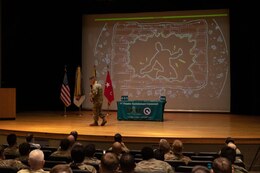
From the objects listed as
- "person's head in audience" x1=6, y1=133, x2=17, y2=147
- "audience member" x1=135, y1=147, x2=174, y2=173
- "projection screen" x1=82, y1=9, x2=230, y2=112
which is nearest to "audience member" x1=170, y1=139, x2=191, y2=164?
"audience member" x1=135, y1=147, x2=174, y2=173

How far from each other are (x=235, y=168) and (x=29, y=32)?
11.7 m

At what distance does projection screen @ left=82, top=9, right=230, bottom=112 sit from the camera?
13.3 m

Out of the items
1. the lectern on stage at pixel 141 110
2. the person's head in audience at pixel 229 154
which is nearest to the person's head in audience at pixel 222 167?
the person's head in audience at pixel 229 154

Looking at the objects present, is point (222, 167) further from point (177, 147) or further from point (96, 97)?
point (96, 97)

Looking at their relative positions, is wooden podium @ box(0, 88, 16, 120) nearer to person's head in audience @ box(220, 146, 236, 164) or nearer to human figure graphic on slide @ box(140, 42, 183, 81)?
human figure graphic on slide @ box(140, 42, 183, 81)

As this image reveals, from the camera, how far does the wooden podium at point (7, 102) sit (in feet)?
36.0

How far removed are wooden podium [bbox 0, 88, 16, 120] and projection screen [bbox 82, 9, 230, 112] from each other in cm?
394

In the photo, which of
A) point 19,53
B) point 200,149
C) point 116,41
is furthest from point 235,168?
point 19,53

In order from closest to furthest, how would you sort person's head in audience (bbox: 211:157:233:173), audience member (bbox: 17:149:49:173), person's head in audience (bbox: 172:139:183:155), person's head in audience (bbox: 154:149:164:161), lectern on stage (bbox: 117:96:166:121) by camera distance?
person's head in audience (bbox: 211:157:233:173) < audience member (bbox: 17:149:49:173) < person's head in audience (bbox: 154:149:164:161) < person's head in audience (bbox: 172:139:183:155) < lectern on stage (bbox: 117:96:166:121)

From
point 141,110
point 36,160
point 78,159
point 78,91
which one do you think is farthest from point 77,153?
point 78,91

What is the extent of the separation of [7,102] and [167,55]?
5526mm

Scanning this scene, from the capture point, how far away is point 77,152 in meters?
4.11

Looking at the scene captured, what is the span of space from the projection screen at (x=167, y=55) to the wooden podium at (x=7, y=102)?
155 inches

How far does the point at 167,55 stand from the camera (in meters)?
13.6
